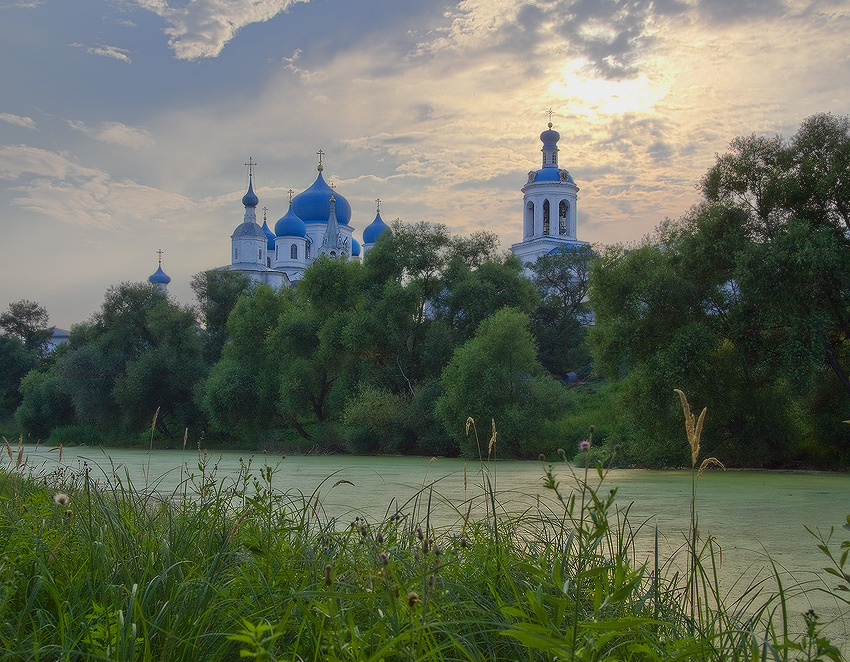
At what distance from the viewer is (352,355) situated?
22375mm

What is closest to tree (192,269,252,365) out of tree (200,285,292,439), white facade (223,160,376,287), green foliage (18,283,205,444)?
green foliage (18,283,205,444)

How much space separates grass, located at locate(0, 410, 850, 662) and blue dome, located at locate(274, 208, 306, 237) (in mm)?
51873

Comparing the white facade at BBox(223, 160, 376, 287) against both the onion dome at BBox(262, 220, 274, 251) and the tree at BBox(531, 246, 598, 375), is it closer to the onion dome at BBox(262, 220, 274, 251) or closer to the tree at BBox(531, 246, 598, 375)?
the onion dome at BBox(262, 220, 274, 251)

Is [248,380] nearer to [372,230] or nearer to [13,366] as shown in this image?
[13,366]

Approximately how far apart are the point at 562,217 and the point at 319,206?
17.5 m

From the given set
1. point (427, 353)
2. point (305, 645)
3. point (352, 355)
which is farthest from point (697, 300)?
point (305, 645)

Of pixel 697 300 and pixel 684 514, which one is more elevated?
pixel 697 300

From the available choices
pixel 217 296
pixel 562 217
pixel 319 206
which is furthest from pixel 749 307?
pixel 319 206

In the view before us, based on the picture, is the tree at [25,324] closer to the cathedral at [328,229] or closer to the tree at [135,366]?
the cathedral at [328,229]

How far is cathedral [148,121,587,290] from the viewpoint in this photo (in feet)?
155

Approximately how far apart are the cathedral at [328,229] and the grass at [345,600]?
38.6m

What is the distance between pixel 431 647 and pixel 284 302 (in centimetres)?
2489

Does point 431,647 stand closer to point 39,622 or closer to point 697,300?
point 39,622

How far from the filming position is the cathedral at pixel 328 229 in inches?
1858
